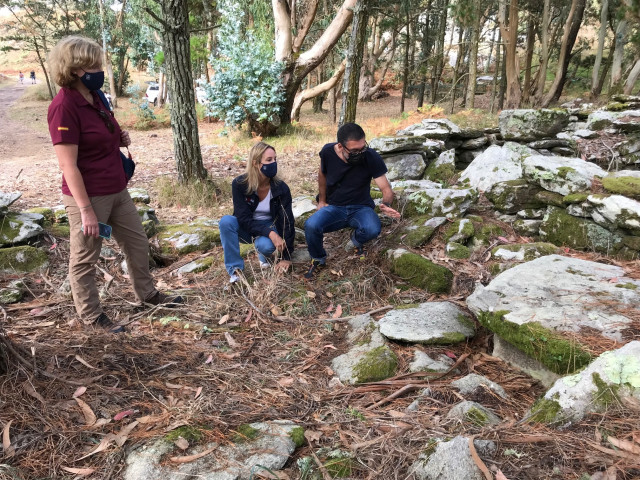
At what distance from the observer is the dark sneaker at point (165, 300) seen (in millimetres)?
3551

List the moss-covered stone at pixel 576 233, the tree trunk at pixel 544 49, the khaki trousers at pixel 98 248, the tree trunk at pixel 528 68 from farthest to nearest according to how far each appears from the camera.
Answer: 1. the tree trunk at pixel 528 68
2. the tree trunk at pixel 544 49
3. the moss-covered stone at pixel 576 233
4. the khaki trousers at pixel 98 248

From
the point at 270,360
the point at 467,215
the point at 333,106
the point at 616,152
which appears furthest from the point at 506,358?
the point at 333,106

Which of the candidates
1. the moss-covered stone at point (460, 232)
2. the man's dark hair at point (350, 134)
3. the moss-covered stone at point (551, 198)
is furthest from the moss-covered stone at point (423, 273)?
the moss-covered stone at point (551, 198)

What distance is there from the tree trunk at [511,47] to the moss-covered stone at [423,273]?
12080 millimetres

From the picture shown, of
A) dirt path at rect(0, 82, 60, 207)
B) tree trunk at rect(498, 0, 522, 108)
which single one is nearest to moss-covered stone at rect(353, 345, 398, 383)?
dirt path at rect(0, 82, 60, 207)

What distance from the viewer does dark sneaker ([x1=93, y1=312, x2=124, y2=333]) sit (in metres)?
3.11

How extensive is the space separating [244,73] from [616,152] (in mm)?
8880

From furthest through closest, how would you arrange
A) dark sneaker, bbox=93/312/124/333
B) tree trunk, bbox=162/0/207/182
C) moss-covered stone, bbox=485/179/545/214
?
tree trunk, bbox=162/0/207/182
moss-covered stone, bbox=485/179/545/214
dark sneaker, bbox=93/312/124/333

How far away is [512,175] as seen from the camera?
16.9ft

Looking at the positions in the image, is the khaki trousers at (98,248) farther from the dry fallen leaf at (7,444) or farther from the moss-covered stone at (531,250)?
the moss-covered stone at (531,250)

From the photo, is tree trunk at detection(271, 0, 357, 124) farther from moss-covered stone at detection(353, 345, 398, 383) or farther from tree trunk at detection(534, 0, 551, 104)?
moss-covered stone at detection(353, 345, 398, 383)

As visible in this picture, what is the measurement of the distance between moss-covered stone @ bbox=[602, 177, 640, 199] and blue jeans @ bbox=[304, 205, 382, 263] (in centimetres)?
224

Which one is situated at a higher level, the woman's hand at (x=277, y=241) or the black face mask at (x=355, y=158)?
the black face mask at (x=355, y=158)

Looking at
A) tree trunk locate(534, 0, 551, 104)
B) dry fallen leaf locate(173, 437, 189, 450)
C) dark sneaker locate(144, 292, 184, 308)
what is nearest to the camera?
dry fallen leaf locate(173, 437, 189, 450)
